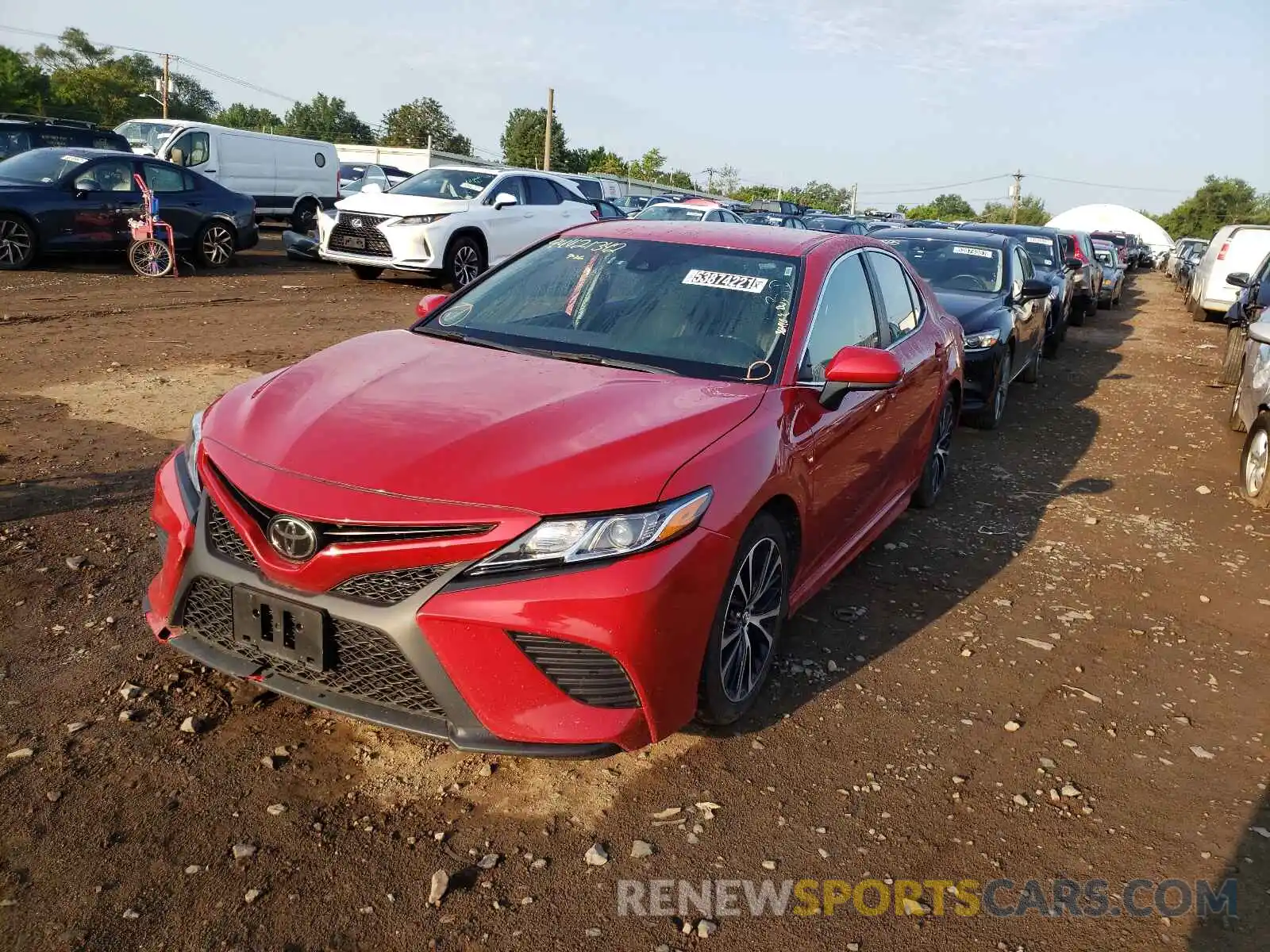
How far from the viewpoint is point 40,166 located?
1315cm

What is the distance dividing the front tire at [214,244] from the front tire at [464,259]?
361cm

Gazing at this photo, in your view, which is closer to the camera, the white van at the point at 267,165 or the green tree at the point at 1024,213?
the white van at the point at 267,165

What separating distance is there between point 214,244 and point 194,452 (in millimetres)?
13376

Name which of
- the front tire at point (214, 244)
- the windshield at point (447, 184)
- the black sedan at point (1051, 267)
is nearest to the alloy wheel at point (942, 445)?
the black sedan at point (1051, 267)

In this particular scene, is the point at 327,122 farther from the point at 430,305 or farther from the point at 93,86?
the point at 430,305

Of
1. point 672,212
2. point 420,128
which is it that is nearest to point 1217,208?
point 420,128

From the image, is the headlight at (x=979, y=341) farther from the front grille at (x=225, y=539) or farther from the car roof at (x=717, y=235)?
the front grille at (x=225, y=539)

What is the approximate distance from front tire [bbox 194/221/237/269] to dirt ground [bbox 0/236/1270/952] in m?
10.3

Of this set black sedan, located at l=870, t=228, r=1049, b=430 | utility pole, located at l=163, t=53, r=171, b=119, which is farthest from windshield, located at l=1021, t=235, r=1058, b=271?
utility pole, located at l=163, t=53, r=171, b=119

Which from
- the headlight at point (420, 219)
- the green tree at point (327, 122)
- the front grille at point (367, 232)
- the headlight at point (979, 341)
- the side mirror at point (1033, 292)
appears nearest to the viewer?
the headlight at point (979, 341)

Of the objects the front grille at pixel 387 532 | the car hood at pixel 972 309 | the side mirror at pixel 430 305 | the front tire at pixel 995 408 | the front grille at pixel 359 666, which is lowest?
the front tire at pixel 995 408

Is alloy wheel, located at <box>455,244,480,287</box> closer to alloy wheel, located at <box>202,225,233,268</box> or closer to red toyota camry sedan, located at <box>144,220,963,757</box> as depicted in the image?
alloy wheel, located at <box>202,225,233,268</box>

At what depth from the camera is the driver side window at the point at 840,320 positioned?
386 cm

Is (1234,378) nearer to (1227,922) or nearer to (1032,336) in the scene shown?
(1032,336)
